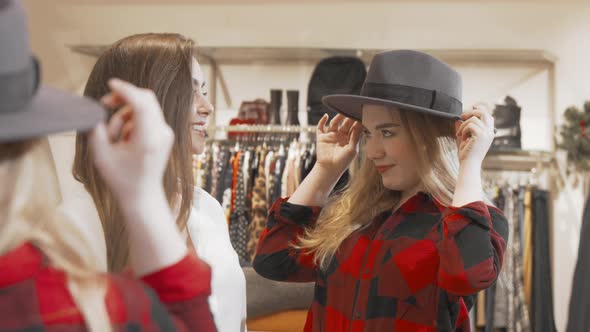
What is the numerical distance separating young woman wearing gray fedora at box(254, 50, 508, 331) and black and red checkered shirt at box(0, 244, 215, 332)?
33.0 inches

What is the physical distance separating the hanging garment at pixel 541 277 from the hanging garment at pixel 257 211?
67.6 inches

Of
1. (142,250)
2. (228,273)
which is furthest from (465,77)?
(142,250)

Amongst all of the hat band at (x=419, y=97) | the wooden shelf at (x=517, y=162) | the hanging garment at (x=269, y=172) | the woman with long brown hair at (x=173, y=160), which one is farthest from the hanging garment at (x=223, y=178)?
the woman with long brown hair at (x=173, y=160)

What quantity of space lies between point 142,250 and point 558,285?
4.44 m

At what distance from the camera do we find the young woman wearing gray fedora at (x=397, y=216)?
5.39 ft

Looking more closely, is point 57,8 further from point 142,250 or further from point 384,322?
point 142,250

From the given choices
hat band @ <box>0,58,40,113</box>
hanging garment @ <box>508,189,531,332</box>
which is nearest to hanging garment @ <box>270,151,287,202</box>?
hanging garment @ <box>508,189,531,332</box>

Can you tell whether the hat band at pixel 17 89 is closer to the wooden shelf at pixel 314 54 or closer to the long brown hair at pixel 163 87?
the long brown hair at pixel 163 87

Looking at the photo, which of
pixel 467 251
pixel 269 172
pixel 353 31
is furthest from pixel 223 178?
pixel 467 251

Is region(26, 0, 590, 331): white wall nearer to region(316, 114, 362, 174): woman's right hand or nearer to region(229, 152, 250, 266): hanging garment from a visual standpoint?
region(229, 152, 250, 266): hanging garment

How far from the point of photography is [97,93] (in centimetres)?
148

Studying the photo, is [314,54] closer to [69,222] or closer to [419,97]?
[419,97]

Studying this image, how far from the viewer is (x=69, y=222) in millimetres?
851

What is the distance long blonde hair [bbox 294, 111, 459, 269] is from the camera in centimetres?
179
